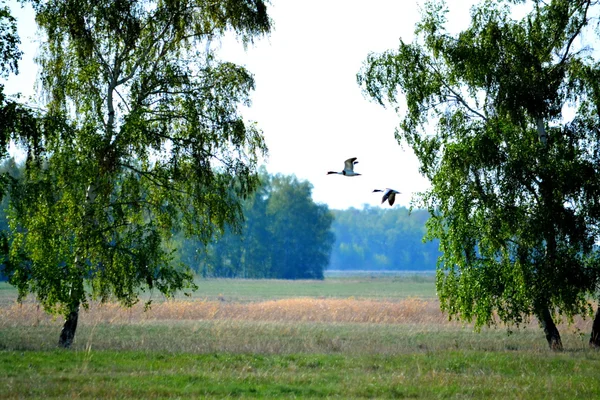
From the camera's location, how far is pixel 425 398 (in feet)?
44.7

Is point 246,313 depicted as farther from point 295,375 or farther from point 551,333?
point 295,375

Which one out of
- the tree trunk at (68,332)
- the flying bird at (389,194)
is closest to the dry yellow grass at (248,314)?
the tree trunk at (68,332)

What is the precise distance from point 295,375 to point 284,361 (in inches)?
104

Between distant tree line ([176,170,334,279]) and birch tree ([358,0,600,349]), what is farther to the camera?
distant tree line ([176,170,334,279])

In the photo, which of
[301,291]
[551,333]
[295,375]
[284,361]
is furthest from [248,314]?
[301,291]

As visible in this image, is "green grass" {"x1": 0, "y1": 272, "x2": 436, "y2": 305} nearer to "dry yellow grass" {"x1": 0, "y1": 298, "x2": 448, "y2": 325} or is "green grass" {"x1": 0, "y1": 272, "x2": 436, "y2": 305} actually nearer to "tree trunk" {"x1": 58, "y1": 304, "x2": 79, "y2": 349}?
"dry yellow grass" {"x1": 0, "y1": 298, "x2": 448, "y2": 325}

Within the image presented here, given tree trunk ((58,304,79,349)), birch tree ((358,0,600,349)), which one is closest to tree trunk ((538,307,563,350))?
birch tree ((358,0,600,349))

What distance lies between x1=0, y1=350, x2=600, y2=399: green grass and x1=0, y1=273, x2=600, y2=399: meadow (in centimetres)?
2

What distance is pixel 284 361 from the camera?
18.8 m

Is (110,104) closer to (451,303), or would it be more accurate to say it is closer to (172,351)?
(172,351)

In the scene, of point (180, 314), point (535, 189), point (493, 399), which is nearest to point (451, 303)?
point (535, 189)

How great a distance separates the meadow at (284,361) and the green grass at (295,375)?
0.02 m

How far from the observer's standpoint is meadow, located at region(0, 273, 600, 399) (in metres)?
14.2

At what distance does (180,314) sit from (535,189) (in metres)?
20.6
